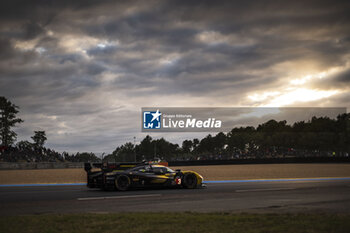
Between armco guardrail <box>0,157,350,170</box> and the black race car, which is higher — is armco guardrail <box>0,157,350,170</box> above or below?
below

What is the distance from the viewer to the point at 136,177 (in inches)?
632

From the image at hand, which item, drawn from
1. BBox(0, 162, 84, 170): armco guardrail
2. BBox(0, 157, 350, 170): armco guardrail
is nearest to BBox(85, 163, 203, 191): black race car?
BBox(0, 162, 84, 170): armco guardrail

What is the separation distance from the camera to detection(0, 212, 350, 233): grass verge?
673 cm

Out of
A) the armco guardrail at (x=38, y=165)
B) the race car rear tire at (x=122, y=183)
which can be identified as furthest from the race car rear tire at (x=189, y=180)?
the armco guardrail at (x=38, y=165)

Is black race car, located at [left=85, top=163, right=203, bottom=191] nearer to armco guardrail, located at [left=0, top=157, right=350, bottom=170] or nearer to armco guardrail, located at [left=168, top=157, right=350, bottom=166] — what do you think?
armco guardrail, located at [left=0, top=157, right=350, bottom=170]

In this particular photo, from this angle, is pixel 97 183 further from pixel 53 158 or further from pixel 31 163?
pixel 53 158

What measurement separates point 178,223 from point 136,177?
29.2 feet

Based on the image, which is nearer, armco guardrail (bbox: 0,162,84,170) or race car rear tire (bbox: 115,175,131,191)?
race car rear tire (bbox: 115,175,131,191)

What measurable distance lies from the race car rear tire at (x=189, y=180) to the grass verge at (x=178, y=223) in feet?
26.8

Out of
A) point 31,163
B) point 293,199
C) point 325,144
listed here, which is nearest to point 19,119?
point 31,163

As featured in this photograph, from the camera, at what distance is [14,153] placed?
172 ft

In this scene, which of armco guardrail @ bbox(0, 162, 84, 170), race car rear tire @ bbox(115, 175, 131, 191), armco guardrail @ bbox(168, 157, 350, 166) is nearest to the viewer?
race car rear tire @ bbox(115, 175, 131, 191)

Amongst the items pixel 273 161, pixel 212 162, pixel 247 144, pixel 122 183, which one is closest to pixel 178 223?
pixel 122 183

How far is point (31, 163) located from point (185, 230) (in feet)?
157
